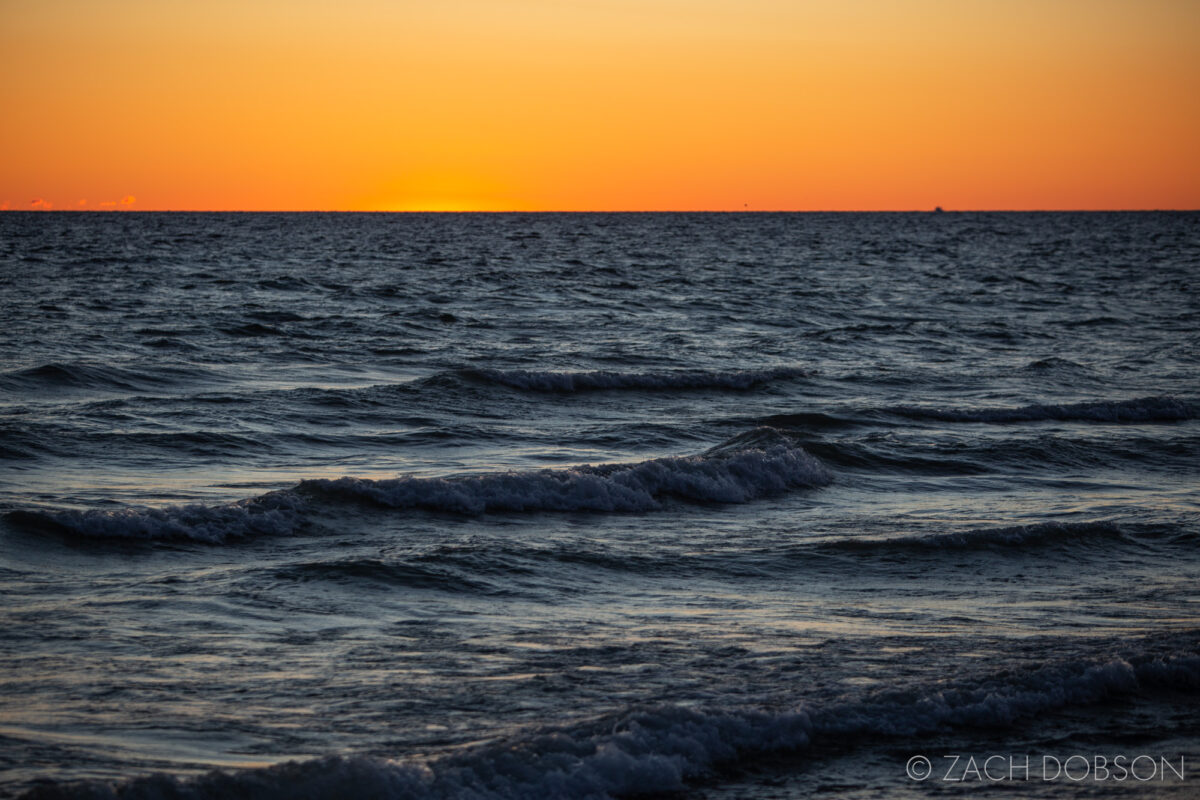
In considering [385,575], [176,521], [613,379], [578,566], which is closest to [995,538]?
[578,566]

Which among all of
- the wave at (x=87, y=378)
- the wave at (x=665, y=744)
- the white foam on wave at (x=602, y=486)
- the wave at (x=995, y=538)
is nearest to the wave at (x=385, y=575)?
the white foam on wave at (x=602, y=486)

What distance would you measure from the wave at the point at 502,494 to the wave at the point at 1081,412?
4629 millimetres

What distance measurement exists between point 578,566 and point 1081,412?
11.2 m

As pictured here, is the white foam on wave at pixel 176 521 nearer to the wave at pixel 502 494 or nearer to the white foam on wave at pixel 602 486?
the wave at pixel 502 494

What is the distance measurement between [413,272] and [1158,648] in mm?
43997

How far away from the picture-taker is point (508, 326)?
28.9 metres

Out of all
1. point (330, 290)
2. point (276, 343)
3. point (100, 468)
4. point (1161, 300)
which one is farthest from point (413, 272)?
point (100, 468)

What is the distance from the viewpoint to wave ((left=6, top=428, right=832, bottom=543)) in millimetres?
9516

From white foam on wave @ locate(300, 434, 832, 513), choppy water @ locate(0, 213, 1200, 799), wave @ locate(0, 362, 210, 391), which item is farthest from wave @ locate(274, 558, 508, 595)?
wave @ locate(0, 362, 210, 391)

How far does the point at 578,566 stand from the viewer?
901 cm

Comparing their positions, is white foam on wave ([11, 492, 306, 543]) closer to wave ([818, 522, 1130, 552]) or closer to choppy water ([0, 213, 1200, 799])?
choppy water ([0, 213, 1200, 799])

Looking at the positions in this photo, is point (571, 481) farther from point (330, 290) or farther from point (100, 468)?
point (330, 290)

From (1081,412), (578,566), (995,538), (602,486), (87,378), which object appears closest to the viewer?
(578,566)
